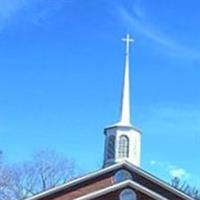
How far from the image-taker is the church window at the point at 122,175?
28.7 meters

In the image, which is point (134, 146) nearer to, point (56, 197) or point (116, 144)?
point (116, 144)

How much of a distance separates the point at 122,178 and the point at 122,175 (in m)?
0.17

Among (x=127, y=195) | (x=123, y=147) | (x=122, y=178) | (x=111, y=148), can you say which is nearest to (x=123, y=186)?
(x=127, y=195)

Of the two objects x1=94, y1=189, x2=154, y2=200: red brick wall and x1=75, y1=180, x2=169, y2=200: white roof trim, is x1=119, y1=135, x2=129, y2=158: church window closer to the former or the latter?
x1=75, y1=180, x2=169, y2=200: white roof trim

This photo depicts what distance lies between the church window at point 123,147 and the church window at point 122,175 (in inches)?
95.0

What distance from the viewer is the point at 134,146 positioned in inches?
Answer: 1236

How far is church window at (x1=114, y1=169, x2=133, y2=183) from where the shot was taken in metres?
28.7

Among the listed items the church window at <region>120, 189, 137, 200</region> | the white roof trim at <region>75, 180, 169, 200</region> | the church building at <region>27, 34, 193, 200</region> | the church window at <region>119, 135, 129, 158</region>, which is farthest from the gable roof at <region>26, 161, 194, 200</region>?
the church window at <region>120, 189, 137, 200</region>

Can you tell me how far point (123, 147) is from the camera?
103 ft

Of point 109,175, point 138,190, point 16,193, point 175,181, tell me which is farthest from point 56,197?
point 175,181

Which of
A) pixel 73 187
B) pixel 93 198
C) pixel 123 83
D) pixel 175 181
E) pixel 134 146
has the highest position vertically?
pixel 175 181

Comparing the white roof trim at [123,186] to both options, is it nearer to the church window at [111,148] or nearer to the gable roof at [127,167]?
the gable roof at [127,167]

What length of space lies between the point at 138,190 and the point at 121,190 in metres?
0.72

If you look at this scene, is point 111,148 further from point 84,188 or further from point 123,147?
point 84,188
